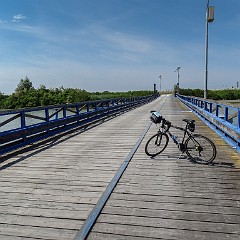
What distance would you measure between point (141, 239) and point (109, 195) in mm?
1523

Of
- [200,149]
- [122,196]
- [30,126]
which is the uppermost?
[30,126]

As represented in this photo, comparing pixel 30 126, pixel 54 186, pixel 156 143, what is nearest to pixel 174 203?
pixel 54 186

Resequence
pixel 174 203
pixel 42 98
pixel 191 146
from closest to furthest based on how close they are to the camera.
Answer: pixel 174 203 → pixel 191 146 → pixel 42 98

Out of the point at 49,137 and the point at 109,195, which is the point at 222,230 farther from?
the point at 49,137

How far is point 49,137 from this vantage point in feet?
37.2

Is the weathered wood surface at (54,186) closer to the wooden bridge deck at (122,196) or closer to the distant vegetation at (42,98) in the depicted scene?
the wooden bridge deck at (122,196)

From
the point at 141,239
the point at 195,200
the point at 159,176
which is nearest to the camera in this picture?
the point at 141,239

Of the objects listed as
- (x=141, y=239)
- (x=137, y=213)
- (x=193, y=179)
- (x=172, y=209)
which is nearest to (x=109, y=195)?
(x=137, y=213)

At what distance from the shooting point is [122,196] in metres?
5.02

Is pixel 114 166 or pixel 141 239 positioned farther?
pixel 114 166

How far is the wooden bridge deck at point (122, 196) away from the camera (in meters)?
3.85

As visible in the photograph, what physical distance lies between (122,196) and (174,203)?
92 centimetres

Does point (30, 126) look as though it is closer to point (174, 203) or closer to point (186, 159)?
point (186, 159)

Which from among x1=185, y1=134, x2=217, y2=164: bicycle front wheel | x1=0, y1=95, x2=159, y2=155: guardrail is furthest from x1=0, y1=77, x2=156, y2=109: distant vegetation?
x1=185, y1=134, x2=217, y2=164: bicycle front wheel
